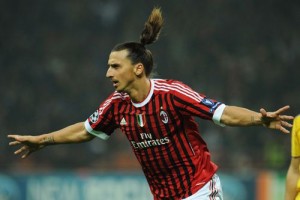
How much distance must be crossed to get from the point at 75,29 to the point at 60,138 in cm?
965

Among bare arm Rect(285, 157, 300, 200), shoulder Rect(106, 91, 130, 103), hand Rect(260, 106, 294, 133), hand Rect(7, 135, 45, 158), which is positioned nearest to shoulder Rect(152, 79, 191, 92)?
shoulder Rect(106, 91, 130, 103)

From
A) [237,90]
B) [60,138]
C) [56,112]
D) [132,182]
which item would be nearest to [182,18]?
[237,90]

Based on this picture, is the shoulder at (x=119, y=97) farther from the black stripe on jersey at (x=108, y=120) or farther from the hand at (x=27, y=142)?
the hand at (x=27, y=142)

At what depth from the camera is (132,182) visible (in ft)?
34.4

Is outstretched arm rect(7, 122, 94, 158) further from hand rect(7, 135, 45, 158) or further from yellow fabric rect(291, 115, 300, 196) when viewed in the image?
yellow fabric rect(291, 115, 300, 196)

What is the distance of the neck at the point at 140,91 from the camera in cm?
539

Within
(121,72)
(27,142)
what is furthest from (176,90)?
(27,142)

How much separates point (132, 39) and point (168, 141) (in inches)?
378

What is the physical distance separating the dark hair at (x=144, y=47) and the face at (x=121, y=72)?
0.13 ft

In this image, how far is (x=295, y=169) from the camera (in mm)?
5488

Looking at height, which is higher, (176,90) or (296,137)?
(176,90)

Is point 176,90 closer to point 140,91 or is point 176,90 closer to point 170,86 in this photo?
point 170,86

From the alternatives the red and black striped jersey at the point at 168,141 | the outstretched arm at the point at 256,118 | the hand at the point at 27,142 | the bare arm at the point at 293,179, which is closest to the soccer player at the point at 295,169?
the bare arm at the point at 293,179

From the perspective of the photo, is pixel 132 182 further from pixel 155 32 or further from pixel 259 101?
pixel 155 32
